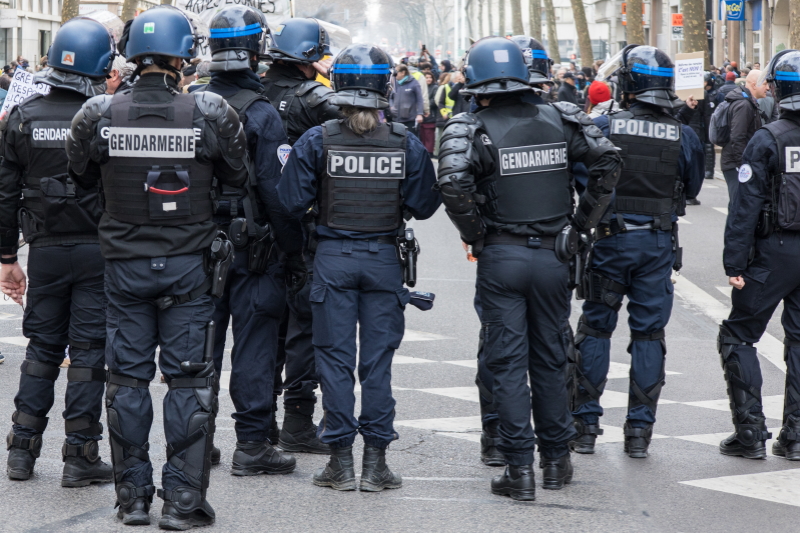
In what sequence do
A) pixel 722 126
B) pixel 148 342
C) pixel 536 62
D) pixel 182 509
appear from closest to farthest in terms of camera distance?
pixel 182 509 → pixel 148 342 → pixel 536 62 → pixel 722 126

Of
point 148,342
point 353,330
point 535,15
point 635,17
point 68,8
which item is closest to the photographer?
point 148,342

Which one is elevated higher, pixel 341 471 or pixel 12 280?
pixel 12 280

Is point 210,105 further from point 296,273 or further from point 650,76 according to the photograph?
point 650,76

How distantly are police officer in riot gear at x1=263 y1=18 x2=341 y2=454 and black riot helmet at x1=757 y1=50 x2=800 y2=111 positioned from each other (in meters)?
2.36

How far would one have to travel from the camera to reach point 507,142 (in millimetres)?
5094

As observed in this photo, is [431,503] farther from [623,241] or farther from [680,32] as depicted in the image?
[680,32]

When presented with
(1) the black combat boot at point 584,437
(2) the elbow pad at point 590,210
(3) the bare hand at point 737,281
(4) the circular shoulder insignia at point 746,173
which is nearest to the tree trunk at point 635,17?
(4) the circular shoulder insignia at point 746,173

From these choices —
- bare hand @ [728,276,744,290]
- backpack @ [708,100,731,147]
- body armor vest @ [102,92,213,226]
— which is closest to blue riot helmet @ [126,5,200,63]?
body armor vest @ [102,92,213,226]

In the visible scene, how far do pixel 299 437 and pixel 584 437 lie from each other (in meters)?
1.50

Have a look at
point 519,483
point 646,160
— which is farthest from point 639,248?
point 519,483

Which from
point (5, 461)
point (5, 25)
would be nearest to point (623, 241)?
point (5, 461)

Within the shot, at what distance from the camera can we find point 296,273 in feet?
18.1

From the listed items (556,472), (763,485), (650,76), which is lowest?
(763,485)

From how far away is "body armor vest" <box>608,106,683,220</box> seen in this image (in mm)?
5848
